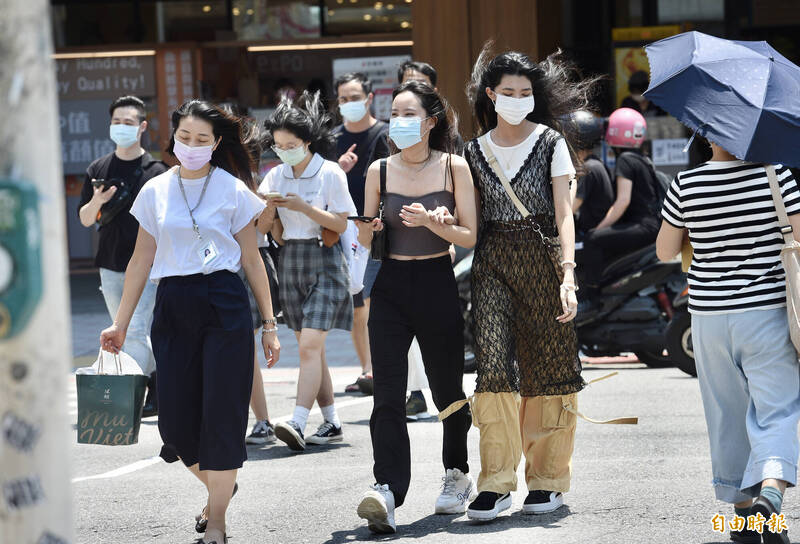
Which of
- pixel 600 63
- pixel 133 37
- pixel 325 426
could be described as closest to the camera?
pixel 325 426

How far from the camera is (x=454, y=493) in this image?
567cm

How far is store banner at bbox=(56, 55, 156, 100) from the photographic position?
17062 millimetres

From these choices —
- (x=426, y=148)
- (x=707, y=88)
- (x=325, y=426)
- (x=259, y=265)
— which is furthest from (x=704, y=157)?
(x=325, y=426)

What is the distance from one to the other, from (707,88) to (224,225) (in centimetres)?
197

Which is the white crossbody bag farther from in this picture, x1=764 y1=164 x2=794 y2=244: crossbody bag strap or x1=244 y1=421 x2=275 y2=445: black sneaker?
x1=244 y1=421 x2=275 y2=445: black sneaker

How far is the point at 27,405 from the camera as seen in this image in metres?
2.39

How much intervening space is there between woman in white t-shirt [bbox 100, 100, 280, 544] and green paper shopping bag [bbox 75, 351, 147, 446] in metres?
0.13

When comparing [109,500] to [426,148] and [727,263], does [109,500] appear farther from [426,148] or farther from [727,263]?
[727,263]

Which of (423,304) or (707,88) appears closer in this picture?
(707,88)

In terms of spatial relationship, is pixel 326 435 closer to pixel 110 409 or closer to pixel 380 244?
pixel 380 244

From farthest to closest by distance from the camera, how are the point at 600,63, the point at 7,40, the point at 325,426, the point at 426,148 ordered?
the point at 600,63, the point at 325,426, the point at 426,148, the point at 7,40

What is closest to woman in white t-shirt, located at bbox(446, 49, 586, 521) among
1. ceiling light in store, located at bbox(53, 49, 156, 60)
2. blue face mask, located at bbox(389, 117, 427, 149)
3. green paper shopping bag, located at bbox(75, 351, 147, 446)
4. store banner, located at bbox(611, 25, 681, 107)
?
blue face mask, located at bbox(389, 117, 427, 149)

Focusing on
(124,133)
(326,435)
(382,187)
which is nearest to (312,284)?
(326,435)

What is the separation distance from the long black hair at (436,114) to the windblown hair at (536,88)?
0.16 meters
